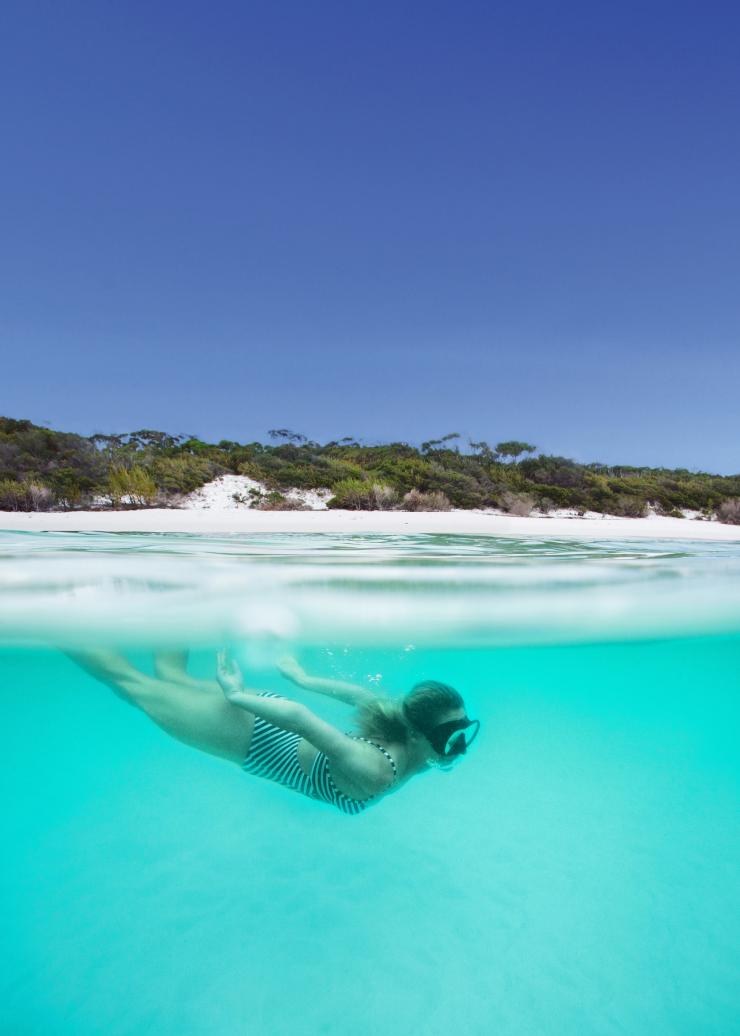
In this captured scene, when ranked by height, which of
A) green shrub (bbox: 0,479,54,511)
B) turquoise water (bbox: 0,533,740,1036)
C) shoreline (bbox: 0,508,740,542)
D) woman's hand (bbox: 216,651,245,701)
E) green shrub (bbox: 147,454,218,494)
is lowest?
turquoise water (bbox: 0,533,740,1036)

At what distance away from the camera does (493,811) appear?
500 cm

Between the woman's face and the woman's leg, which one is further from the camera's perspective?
the woman's leg

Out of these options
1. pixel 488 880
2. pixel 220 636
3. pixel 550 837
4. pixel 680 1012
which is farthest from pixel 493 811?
pixel 220 636

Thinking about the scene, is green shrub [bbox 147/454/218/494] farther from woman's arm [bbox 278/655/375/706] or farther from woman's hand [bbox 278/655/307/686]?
woman's arm [bbox 278/655/375/706]

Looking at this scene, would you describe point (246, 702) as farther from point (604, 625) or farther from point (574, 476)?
point (574, 476)

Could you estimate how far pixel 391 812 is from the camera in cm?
461

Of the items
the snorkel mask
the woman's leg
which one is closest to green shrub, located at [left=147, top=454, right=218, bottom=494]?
the woman's leg

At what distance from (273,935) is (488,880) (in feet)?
4.68

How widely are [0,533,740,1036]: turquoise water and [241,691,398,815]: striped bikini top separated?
69 centimetres

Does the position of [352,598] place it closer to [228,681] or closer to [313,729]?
[228,681]

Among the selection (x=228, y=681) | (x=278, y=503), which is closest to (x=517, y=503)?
(x=278, y=503)

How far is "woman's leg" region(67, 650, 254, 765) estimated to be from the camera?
3398 mm

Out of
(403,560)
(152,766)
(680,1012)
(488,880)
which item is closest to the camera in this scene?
(680,1012)

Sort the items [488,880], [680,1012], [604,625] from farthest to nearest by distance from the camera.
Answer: [604,625]
[488,880]
[680,1012]
